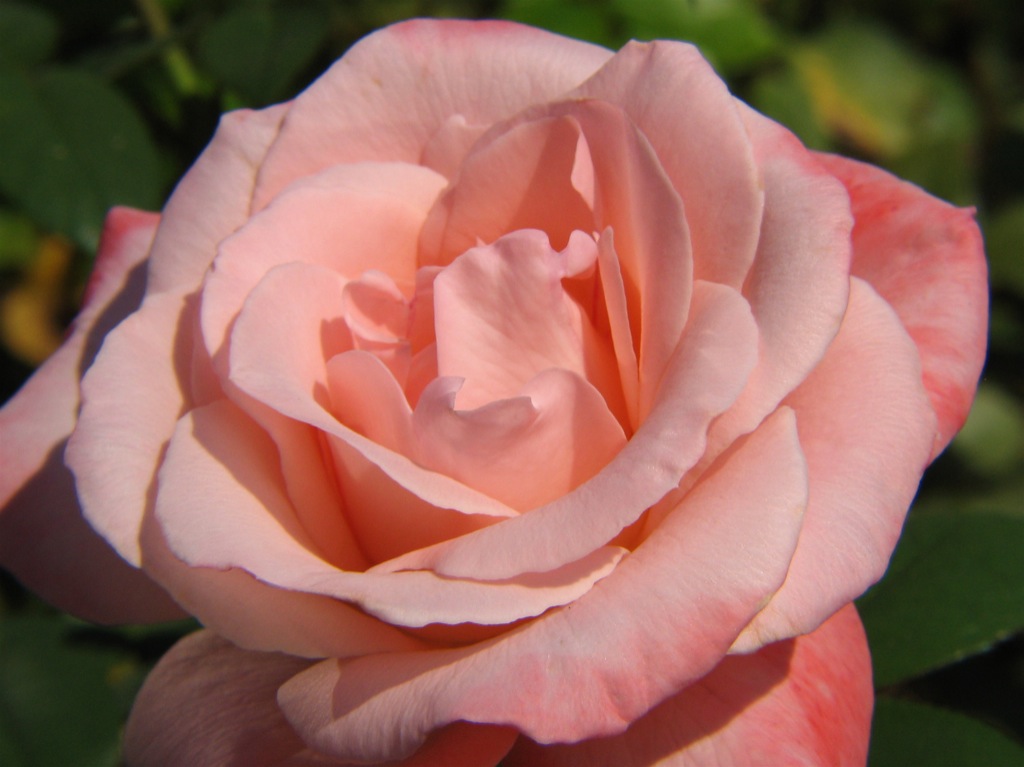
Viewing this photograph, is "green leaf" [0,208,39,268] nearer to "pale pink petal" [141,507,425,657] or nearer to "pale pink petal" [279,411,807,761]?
"pale pink petal" [141,507,425,657]

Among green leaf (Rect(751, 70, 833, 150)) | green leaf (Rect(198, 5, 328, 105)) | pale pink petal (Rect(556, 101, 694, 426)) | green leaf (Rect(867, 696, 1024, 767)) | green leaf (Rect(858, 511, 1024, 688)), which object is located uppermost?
green leaf (Rect(198, 5, 328, 105))

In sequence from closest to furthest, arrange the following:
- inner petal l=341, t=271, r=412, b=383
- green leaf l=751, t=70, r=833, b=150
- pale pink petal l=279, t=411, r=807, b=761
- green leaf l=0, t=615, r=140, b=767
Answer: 1. pale pink petal l=279, t=411, r=807, b=761
2. inner petal l=341, t=271, r=412, b=383
3. green leaf l=0, t=615, r=140, b=767
4. green leaf l=751, t=70, r=833, b=150

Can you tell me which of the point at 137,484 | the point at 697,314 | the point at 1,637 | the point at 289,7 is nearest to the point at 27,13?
the point at 289,7

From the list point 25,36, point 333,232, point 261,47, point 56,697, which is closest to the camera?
point 333,232

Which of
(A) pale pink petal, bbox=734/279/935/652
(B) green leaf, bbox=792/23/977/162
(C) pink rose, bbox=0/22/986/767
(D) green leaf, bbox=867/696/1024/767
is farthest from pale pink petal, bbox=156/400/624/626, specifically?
(B) green leaf, bbox=792/23/977/162

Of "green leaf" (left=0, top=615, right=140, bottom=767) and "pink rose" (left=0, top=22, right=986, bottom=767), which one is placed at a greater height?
"pink rose" (left=0, top=22, right=986, bottom=767)

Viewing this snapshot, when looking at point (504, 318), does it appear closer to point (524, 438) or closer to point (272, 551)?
point (524, 438)

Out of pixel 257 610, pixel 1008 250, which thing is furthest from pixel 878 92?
pixel 257 610
